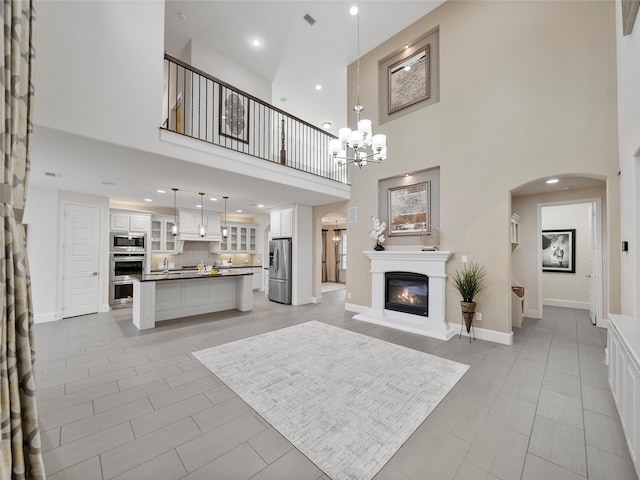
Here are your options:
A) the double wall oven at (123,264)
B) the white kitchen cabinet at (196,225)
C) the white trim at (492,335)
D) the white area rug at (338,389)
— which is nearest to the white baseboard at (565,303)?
the white trim at (492,335)

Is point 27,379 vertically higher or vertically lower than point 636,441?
higher

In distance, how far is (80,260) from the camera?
5.57 m

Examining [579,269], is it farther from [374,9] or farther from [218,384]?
[218,384]

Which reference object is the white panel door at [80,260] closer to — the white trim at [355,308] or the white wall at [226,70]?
the white wall at [226,70]

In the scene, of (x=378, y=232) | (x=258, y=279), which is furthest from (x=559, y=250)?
(x=258, y=279)

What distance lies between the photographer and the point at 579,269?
618 centimetres

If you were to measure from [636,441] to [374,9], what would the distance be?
21.8 feet

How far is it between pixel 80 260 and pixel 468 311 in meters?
7.67

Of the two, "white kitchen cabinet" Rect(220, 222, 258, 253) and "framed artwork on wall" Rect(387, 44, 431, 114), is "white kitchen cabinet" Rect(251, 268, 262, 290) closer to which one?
"white kitchen cabinet" Rect(220, 222, 258, 253)

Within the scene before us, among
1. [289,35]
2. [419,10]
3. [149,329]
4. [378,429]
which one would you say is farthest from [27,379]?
[419,10]

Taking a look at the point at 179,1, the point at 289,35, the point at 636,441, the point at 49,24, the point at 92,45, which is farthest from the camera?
the point at 289,35

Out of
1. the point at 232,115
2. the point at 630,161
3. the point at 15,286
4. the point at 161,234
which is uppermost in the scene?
the point at 232,115

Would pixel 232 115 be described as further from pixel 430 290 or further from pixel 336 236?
pixel 336 236

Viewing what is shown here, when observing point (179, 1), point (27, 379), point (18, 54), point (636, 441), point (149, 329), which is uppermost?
point (179, 1)
